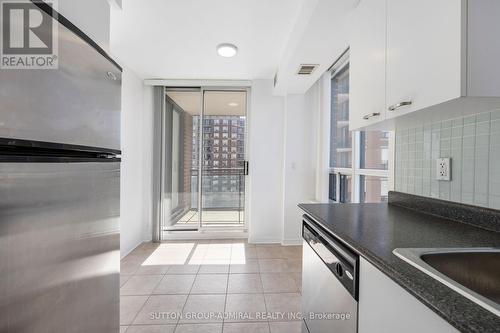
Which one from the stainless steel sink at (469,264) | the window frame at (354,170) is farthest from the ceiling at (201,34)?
the stainless steel sink at (469,264)

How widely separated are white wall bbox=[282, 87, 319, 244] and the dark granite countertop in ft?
6.89

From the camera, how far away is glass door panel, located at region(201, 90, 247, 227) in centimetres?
409

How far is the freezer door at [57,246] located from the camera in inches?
25.3

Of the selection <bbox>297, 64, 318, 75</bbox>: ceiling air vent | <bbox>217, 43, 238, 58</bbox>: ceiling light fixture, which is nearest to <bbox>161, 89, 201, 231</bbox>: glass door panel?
<bbox>217, 43, 238, 58</bbox>: ceiling light fixture

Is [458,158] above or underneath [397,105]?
underneath

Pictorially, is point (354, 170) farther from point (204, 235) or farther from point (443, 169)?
point (204, 235)

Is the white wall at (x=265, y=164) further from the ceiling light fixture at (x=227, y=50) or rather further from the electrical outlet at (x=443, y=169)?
the electrical outlet at (x=443, y=169)

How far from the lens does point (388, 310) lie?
2.37 feet

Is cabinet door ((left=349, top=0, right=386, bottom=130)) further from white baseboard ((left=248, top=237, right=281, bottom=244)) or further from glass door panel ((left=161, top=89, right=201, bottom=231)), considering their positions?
glass door panel ((left=161, top=89, right=201, bottom=231))

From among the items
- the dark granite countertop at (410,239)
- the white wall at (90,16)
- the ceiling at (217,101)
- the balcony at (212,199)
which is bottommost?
the balcony at (212,199)

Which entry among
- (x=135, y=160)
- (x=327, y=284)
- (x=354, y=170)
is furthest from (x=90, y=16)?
(x=354, y=170)

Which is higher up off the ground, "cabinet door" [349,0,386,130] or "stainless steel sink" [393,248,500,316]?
"cabinet door" [349,0,386,130]

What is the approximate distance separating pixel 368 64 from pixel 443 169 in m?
0.69

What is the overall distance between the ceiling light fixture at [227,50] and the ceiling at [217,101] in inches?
46.6
